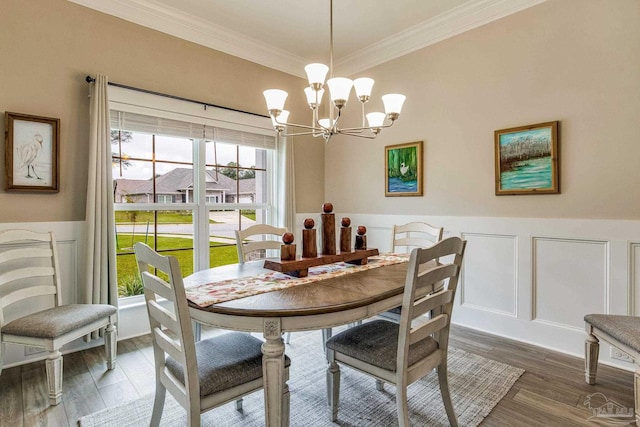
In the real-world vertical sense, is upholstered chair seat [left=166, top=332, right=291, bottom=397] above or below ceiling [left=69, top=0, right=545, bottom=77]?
below

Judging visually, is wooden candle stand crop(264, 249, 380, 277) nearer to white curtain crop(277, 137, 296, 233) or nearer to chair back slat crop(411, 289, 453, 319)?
chair back slat crop(411, 289, 453, 319)

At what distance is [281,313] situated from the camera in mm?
1267

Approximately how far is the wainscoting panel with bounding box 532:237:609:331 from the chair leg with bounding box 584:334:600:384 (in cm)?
43

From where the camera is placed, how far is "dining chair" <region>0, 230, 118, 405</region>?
6.24 ft

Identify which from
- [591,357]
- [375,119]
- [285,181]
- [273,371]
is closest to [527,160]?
[375,119]

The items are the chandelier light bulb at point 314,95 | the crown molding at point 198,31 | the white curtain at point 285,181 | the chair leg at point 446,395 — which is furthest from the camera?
the white curtain at point 285,181

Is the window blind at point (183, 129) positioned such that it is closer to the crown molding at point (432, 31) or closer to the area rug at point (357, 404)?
the crown molding at point (432, 31)

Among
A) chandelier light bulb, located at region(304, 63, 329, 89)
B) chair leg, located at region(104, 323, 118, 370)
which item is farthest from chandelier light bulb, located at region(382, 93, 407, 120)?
chair leg, located at region(104, 323, 118, 370)

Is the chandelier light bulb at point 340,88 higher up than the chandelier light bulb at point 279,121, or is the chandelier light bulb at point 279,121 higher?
the chandelier light bulb at point 340,88

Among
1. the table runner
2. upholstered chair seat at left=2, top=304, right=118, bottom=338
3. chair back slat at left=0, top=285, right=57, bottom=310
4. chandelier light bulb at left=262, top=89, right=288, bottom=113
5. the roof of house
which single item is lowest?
upholstered chair seat at left=2, top=304, right=118, bottom=338

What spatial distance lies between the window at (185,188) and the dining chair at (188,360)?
1684 millimetres

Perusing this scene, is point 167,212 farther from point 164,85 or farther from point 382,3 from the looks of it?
point 382,3

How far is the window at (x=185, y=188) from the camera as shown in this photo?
2883 mm

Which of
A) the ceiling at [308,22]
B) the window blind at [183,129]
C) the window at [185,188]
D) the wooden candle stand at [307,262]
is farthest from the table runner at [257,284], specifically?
the ceiling at [308,22]
